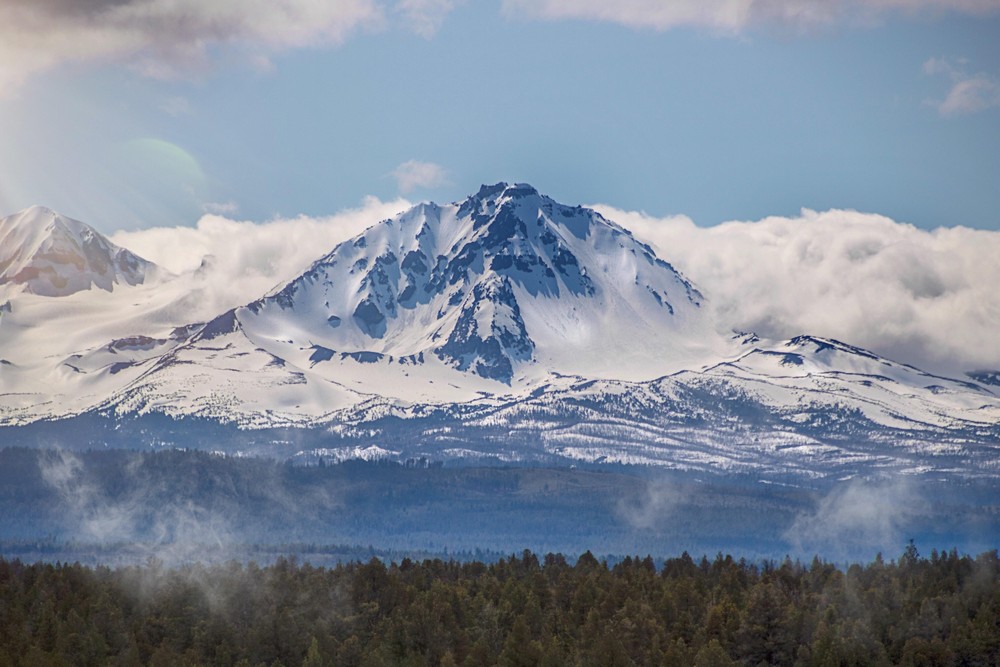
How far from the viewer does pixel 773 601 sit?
7328 inches

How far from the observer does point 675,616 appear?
7761 inches

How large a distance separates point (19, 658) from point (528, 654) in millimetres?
45686

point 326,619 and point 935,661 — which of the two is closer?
point 935,661

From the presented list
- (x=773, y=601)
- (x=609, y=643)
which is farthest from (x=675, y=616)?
(x=609, y=643)

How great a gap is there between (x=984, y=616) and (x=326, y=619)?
66.7 m

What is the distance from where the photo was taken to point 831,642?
176 meters

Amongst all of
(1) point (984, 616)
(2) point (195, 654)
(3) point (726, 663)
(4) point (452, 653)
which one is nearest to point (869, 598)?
(1) point (984, 616)

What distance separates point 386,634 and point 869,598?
170 ft

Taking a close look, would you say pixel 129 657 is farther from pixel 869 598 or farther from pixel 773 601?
pixel 869 598

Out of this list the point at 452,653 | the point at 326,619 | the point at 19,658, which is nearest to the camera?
the point at 19,658

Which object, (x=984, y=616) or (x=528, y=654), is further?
(x=984, y=616)

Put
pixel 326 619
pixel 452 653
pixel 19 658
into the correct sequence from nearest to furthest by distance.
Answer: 1. pixel 19 658
2. pixel 452 653
3. pixel 326 619

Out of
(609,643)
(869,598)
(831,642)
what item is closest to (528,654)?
(609,643)

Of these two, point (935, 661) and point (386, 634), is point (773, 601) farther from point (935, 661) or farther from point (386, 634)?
point (386, 634)
